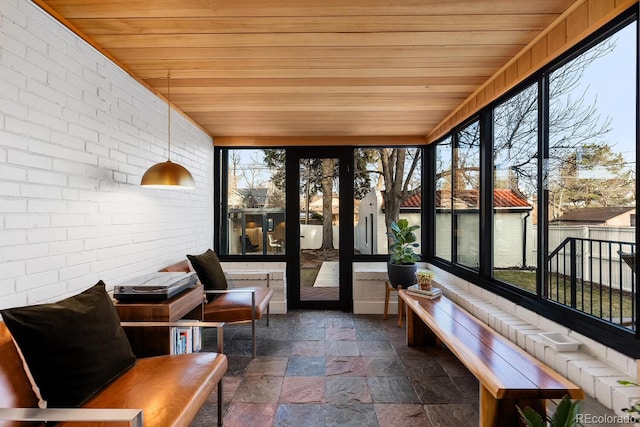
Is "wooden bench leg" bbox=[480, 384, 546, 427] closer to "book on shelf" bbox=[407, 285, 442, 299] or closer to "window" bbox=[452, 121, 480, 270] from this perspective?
"book on shelf" bbox=[407, 285, 442, 299]

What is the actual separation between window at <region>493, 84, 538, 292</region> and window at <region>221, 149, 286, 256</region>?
2705 mm

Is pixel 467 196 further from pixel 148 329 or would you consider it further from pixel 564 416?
pixel 148 329

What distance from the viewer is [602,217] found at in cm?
182

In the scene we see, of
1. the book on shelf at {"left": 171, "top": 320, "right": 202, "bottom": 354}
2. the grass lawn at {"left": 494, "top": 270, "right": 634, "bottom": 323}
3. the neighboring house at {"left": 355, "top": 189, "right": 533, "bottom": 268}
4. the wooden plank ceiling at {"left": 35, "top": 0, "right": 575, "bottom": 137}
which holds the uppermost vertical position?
the wooden plank ceiling at {"left": 35, "top": 0, "right": 575, "bottom": 137}

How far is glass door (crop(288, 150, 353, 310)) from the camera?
181 inches

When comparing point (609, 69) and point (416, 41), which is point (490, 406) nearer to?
point (609, 69)

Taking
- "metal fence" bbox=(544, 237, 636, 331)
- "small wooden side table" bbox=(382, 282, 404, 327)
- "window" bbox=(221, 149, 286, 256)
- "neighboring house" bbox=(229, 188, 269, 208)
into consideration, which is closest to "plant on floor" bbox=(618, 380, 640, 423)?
"metal fence" bbox=(544, 237, 636, 331)

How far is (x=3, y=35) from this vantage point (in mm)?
1552

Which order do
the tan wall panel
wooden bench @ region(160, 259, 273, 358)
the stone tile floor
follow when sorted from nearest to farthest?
the stone tile floor < wooden bench @ region(160, 259, 273, 358) < the tan wall panel

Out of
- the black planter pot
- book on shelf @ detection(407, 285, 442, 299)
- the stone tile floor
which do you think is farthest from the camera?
the black planter pot

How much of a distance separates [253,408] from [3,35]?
2.48m

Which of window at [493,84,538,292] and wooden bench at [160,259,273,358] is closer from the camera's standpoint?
window at [493,84,538,292]

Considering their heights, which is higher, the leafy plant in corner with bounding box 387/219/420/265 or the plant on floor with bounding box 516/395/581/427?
the leafy plant in corner with bounding box 387/219/420/265

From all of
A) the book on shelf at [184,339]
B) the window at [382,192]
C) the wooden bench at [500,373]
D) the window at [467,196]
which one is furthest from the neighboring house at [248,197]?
the wooden bench at [500,373]
